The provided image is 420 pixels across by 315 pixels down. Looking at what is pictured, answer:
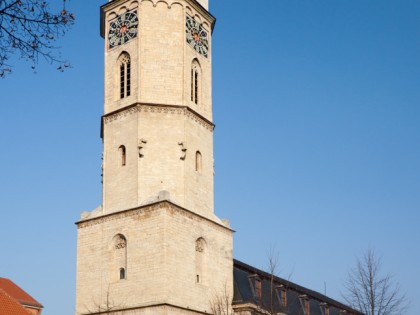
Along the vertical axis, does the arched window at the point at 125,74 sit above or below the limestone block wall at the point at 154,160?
above

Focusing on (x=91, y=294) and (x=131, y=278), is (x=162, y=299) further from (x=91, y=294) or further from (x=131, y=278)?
(x=91, y=294)

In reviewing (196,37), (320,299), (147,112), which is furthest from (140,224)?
(320,299)

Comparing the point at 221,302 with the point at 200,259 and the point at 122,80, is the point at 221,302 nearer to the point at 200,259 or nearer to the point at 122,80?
the point at 200,259

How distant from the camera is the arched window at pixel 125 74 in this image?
120ft

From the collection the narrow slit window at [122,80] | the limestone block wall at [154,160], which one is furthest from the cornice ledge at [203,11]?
the limestone block wall at [154,160]

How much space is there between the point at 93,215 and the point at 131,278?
4.51 m

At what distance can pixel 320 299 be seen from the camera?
52.2m

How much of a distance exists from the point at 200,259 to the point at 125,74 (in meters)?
10.6

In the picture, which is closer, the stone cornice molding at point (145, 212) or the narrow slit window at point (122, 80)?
the stone cornice molding at point (145, 212)

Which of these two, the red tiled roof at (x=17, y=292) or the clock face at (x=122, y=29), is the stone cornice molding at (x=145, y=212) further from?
the red tiled roof at (x=17, y=292)

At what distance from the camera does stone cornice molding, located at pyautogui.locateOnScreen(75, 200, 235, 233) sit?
107ft

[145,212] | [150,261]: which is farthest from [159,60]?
[150,261]

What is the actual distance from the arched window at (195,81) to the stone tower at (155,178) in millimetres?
54

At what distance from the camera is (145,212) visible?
33.0 meters
